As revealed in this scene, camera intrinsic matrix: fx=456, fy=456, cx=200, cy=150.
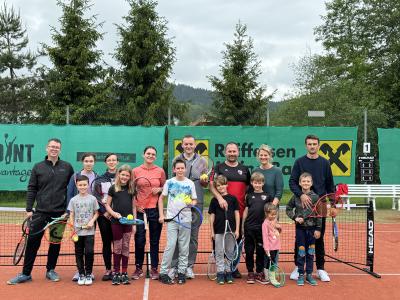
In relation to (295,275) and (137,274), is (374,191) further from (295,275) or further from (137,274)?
(137,274)

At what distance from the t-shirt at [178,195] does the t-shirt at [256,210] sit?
678 millimetres

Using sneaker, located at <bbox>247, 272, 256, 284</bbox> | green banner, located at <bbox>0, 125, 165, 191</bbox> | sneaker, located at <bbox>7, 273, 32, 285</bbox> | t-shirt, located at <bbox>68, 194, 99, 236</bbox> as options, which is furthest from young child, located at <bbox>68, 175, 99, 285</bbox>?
green banner, located at <bbox>0, 125, 165, 191</bbox>

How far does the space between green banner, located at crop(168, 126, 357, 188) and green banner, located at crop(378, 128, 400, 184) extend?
34.9 inches

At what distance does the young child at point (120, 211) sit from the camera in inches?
211

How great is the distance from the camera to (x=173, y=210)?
17.8ft

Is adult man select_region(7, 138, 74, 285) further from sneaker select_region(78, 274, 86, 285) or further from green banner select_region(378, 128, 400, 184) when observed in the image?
green banner select_region(378, 128, 400, 184)

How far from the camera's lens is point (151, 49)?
1770 cm

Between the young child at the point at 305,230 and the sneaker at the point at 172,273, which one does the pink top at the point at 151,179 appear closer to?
the sneaker at the point at 172,273

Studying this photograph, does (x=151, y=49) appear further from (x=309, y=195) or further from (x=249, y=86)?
(x=309, y=195)

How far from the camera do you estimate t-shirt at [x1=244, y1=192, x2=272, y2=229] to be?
Result: 5.43 meters

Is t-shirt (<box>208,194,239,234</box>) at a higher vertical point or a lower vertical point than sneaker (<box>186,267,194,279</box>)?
higher

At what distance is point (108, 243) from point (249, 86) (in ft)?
42.7

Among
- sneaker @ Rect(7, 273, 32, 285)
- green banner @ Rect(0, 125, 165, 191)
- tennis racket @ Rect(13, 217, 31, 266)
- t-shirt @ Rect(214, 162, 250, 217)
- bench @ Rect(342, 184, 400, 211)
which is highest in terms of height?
green banner @ Rect(0, 125, 165, 191)

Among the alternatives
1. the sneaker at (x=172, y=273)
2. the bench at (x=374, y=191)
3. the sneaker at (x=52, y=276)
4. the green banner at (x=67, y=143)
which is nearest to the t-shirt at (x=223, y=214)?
the sneaker at (x=172, y=273)
